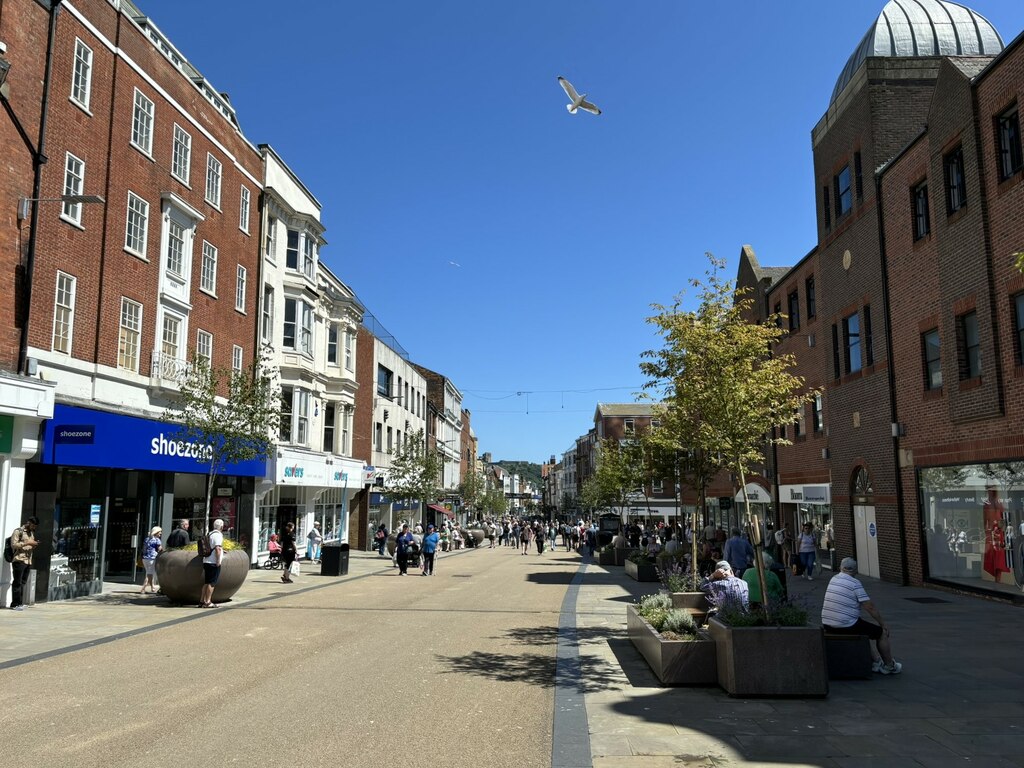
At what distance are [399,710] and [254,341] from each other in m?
22.3

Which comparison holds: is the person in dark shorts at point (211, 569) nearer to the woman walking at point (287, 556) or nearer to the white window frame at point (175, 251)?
the woman walking at point (287, 556)

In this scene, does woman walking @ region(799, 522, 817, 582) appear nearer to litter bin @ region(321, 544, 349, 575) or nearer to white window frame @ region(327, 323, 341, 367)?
litter bin @ region(321, 544, 349, 575)

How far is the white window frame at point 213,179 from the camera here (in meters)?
24.8

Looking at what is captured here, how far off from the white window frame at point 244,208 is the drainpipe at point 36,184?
32.7 ft

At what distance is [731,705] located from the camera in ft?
26.0

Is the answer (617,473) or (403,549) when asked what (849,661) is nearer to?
(403,549)

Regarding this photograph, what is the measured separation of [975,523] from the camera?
58.2 feet

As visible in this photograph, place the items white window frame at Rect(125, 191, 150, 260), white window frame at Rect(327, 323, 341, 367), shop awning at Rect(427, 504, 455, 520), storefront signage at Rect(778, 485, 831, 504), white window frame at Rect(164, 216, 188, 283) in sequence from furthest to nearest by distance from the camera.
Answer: shop awning at Rect(427, 504, 455, 520), white window frame at Rect(327, 323, 341, 367), storefront signage at Rect(778, 485, 831, 504), white window frame at Rect(164, 216, 188, 283), white window frame at Rect(125, 191, 150, 260)

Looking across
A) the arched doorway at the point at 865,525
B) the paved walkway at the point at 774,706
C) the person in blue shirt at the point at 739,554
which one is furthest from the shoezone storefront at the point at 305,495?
the arched doorway at the point at 865,525

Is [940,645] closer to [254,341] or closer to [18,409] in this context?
[18,409]

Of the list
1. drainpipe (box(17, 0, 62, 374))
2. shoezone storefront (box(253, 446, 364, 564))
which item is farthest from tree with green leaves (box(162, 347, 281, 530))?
shoezone storefront (box(253, 446, 364, 564))

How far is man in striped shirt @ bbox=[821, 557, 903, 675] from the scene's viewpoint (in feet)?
31.0

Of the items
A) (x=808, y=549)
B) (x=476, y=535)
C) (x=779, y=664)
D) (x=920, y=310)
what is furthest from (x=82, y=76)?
(x=476, y=535)

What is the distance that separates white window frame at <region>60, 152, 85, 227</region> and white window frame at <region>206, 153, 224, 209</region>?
21.1 ft
